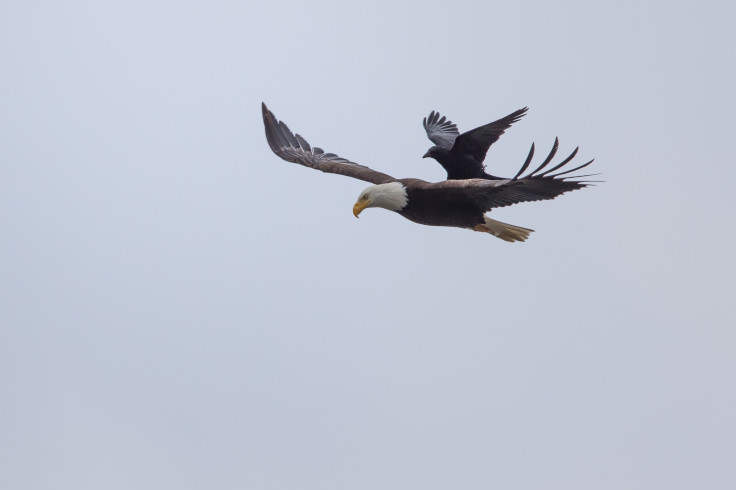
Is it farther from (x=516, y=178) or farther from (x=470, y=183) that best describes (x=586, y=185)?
(x=470, y=183)

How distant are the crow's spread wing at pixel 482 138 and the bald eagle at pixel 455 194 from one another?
1.05m

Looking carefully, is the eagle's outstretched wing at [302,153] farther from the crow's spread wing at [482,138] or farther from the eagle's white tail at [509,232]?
the eagle's white tail at [509,232]

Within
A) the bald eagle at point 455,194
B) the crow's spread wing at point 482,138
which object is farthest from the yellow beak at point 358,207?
the crow's spread wing at point 482,138

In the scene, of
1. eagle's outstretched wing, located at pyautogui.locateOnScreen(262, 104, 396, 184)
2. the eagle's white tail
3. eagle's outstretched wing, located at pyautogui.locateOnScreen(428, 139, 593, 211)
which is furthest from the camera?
eagle's outstretched wing, located at pyautogui.locateOnScreen(262, 104, 396, 184)

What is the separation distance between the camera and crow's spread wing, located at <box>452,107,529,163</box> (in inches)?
674

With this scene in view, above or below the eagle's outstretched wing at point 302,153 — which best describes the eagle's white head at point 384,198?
below

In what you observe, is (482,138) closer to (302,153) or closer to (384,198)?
(384,198)

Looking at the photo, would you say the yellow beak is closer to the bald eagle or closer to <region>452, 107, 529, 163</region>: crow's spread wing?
the bald eagle

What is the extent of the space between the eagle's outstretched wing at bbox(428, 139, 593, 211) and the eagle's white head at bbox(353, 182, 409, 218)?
50 centimetres

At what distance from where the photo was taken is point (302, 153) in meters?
19.5

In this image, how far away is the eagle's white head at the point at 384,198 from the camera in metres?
16.4

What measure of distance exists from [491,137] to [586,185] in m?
3.49

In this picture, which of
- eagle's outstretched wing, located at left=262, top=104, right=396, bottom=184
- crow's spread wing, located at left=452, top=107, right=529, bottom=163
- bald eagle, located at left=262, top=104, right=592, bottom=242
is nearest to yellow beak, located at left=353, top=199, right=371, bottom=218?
bald eagle, located at left=262, top=104, right=592, bottom=242

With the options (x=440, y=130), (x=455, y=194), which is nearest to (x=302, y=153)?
(x=440, y=130)
